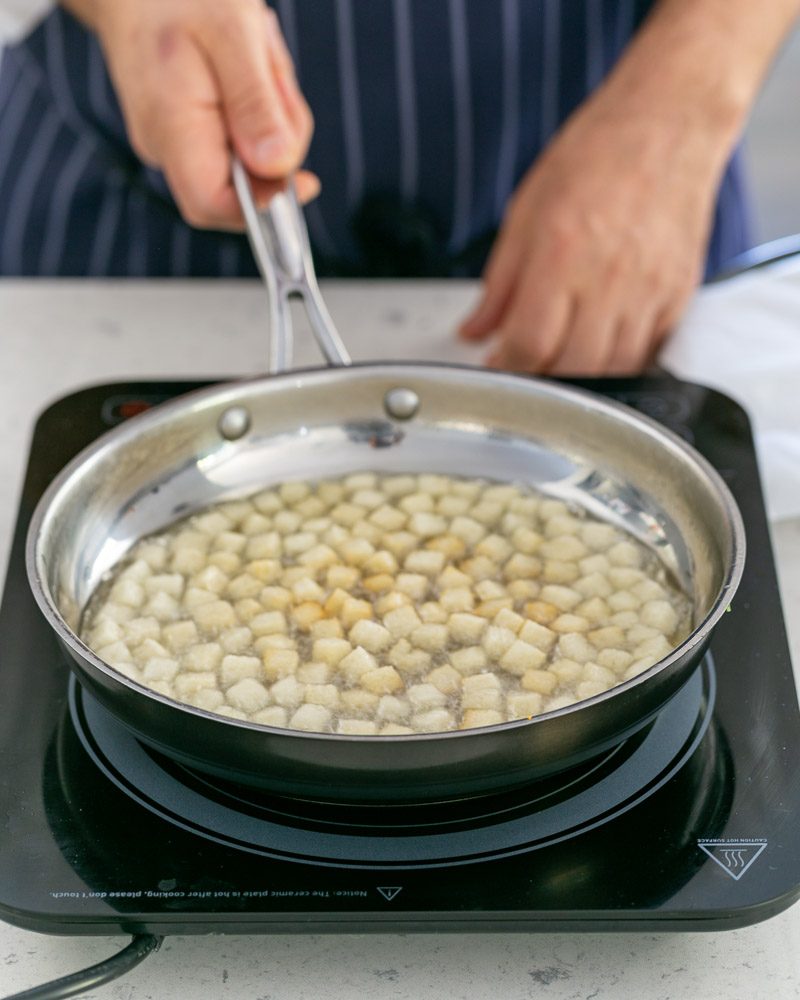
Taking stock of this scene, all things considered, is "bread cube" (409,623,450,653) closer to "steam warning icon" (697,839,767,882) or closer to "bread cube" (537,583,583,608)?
"bread cube" (537,583,583,608)

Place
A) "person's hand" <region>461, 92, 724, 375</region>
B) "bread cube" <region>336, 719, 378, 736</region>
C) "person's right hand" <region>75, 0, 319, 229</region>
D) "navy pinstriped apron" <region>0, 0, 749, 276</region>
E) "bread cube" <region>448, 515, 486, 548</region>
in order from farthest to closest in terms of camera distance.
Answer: "navy pinstriped apron" <region>0, 0, 749, 276</region> < "person's hand" <region>461, 92, 724, 375</region> < "person's right hand" <region>75, 0, 319, 229</region> < "bread cube" <region>448, 515, 486, 548</region> < "bread cube" <region>336, 719, 378, 736</region>

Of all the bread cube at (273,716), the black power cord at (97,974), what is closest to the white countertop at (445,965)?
the black power cord at (97,974)

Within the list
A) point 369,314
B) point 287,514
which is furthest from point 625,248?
point 287,514

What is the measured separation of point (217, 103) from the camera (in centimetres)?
110

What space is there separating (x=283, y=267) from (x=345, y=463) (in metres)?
0.17

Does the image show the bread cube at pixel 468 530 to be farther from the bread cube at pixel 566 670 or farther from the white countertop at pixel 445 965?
the white countertop at pixel 445 965

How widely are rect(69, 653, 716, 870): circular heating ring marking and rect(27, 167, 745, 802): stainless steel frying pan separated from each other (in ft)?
0.11

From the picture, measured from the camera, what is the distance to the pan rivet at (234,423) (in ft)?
3.30

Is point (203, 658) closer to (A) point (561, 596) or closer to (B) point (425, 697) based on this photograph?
(B) point (425, 697)

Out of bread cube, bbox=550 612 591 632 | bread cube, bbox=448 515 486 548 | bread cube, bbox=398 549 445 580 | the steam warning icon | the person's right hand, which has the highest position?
the person's right hand

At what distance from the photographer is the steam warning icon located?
0.67 m

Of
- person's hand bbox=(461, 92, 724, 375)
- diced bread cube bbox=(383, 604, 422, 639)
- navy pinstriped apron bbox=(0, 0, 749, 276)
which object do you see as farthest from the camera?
navy pinstriped apron bbox=(0, 0, 749, 276)

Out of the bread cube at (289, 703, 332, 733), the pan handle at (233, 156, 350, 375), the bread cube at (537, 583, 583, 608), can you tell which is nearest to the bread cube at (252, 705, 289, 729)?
the bread cube at (289, 703, 332, 733)

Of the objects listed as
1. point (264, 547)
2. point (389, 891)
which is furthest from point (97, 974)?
point (264, 547)
